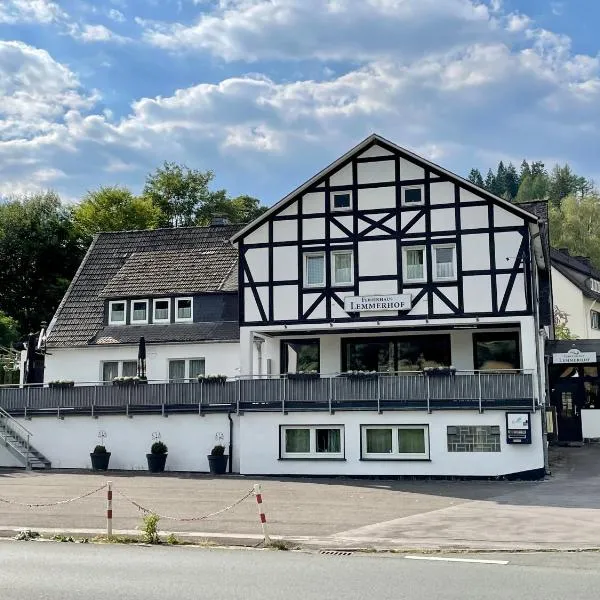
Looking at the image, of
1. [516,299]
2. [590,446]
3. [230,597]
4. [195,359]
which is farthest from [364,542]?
[590,446]

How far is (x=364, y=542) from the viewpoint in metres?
14.7

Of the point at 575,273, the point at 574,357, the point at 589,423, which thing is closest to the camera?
the point at 574,357

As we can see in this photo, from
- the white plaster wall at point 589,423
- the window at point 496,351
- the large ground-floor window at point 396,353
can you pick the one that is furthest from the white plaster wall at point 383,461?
the white plaster wall at point 589,423

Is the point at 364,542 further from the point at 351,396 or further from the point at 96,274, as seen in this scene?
the point at 96,274

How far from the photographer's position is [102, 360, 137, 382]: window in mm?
35312

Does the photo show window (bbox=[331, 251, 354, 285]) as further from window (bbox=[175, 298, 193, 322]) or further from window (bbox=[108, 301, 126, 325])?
window (bbox=[108, 301, 126, 325])

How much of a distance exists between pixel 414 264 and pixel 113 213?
1533 inches

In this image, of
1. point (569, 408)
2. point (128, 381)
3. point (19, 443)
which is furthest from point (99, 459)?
point (569, 408)

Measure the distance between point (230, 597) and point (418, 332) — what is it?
23.1m

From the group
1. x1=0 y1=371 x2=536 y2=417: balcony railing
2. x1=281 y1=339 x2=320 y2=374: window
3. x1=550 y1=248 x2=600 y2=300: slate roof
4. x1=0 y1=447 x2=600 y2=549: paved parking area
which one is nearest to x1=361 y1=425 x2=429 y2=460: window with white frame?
x1=0 y1=371 x2=536 y2=417: balcony railing

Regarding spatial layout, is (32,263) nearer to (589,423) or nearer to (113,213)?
(113,213)

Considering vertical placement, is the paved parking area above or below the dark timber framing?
below

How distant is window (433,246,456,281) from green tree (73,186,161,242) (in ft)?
124

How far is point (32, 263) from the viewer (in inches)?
2292
